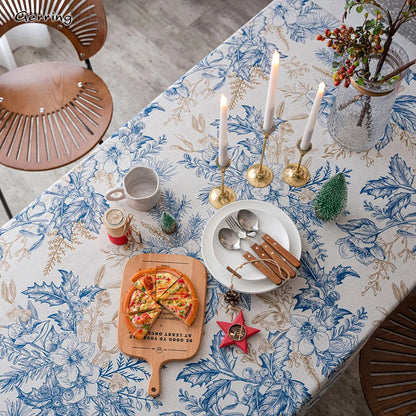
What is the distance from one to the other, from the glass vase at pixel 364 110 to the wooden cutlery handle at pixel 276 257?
0.39 m

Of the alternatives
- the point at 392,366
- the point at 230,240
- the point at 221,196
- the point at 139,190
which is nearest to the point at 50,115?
the point at 139,190

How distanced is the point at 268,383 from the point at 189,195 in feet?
1.68

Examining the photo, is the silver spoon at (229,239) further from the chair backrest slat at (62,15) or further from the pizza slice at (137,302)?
the chair backrest slat at (62,15)

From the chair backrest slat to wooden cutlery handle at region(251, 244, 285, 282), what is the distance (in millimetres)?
1001

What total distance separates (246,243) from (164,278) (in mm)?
222

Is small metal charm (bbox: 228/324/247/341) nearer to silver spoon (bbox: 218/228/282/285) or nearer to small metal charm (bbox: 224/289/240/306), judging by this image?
small metal charm (bbox: 224/289/240/306)

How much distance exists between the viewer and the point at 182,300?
3.88ft

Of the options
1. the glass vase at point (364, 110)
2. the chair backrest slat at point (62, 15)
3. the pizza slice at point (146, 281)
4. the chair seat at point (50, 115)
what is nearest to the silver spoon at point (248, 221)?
the pizza slice at point (146, 281)

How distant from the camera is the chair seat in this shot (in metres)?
1.70

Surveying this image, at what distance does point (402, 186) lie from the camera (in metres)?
1.34

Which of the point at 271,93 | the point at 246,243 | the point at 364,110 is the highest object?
the point at 271,93

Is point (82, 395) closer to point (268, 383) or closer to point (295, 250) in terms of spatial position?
point (268, 383)

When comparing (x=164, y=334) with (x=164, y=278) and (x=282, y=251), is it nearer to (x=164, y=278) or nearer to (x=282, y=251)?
(x=164, y=278)

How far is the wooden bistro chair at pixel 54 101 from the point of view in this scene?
1.70 meters
